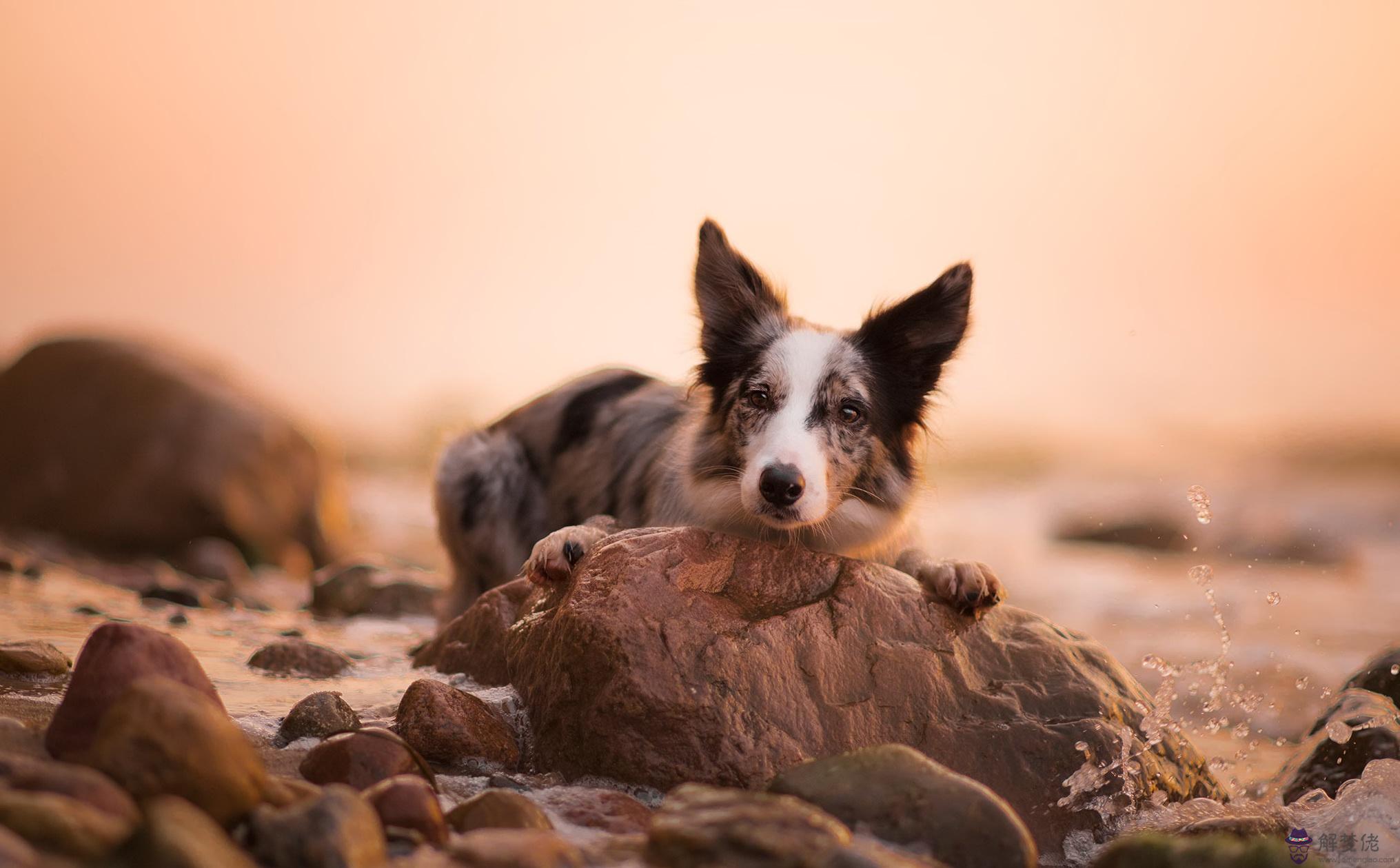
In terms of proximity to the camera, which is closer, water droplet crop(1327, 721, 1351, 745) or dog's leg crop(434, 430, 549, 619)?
water droplet crop(1327, 721, 1351, 745)

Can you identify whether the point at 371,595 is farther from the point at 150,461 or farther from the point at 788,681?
the point at 788,681

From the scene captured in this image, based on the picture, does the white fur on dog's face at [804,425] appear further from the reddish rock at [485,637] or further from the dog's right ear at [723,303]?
the reddish rock at [485,637]

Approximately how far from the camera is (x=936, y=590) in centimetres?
416

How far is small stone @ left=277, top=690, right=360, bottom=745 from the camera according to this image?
3697 millimetres

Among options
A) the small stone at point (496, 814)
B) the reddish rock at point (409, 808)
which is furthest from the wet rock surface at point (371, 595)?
the reddish rock at point (409, 808)

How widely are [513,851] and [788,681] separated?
55.0 inches

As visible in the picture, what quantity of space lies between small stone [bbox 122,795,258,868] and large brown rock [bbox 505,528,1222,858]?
147 cm

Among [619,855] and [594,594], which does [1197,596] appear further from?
[619,855]

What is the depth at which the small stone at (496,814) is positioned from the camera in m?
2.89

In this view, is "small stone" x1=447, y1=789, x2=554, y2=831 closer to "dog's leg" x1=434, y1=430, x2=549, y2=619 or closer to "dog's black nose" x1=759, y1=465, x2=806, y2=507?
"dog's black nose" x1=759, y1=465, x2=806, y2=507

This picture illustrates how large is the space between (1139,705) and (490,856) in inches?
107

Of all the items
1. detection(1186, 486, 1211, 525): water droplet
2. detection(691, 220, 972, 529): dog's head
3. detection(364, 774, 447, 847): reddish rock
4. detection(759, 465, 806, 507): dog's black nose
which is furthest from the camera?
detection(1186, 486, 1211, 525): water droplet

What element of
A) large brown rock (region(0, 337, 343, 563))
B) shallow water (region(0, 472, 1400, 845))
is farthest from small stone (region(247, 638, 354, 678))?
large brown rock (region(0, 337, 343, 563))

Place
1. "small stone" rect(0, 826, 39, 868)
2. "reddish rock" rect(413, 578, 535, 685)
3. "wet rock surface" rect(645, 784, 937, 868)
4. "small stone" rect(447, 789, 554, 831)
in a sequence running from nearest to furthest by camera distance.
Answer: "small stone" rect(0, 826, 39, 868) < "wet rock surface" rect(645, 784, 937, 868) < "small stone" rect(447, 789, 554, 831) < "reddish rock" rect(413, 578, 535, 685)
